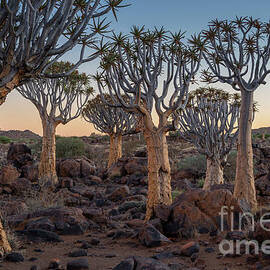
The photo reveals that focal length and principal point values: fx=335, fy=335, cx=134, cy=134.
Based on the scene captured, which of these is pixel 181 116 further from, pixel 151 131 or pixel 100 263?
pixel 100 263

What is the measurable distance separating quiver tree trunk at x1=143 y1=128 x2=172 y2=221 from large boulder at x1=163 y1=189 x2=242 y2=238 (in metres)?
1.20

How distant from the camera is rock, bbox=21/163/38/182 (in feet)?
60.2

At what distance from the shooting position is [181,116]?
1655 cm

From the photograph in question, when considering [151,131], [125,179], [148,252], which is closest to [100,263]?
[148,252]

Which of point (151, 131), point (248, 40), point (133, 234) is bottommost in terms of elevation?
point (133, 234)

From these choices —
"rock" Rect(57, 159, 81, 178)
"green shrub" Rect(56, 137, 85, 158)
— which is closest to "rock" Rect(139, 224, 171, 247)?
"rock" Rect(57, 159, 81, 178)

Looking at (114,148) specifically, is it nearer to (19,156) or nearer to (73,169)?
(73,169)

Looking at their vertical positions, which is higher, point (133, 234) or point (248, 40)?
point (248, 40)

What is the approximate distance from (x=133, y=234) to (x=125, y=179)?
11.4 metres

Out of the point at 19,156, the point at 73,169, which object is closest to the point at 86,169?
the point at 73,169

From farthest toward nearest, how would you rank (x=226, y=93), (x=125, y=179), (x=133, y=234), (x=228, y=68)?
1. (x=125, y=179)
2. (x=226, y=93)
3. (x=228, y=68)
4. (x=133, y=234)

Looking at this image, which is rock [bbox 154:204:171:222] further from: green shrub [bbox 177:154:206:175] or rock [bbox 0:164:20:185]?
green shrub [bbox 177:154:206:175]

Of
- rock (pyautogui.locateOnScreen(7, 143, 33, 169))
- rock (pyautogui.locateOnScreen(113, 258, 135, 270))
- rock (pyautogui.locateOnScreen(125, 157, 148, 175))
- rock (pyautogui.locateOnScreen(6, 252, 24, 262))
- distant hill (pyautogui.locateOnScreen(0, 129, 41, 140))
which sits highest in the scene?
distant hill (pyautogui.locateOnScreen(0, 129, 41, 140))

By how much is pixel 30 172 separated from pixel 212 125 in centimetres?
1018
